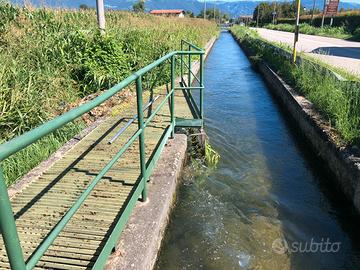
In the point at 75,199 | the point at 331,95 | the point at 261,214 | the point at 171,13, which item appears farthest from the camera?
the point at 171,13

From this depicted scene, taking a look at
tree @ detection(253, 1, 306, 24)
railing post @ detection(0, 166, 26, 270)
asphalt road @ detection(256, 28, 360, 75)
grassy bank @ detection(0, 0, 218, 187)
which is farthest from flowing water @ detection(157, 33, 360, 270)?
tree @ detection(253, 1, 306, 24)

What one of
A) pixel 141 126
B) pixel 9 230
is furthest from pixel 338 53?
pixel 9 230

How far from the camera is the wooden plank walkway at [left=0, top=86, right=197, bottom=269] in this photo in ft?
8.82

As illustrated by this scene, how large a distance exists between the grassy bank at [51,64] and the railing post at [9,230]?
10.2ft

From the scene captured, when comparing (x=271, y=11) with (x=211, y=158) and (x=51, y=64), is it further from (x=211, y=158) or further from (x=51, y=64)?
(x=211, y=158)

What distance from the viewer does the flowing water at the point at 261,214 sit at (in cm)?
375

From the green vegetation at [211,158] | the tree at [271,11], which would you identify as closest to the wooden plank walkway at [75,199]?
the green vegetation at [211,158]

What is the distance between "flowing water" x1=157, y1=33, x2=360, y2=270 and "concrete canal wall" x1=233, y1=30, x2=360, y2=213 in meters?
0.22

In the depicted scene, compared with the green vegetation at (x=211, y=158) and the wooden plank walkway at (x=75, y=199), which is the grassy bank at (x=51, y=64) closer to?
the wooden plank walkway at (x=75, y=199)

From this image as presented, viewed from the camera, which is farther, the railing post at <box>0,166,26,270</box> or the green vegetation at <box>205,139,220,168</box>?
the green vegetation at <box>205,139,220,168</box>

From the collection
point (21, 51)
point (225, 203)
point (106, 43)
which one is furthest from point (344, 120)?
point (21, 51)

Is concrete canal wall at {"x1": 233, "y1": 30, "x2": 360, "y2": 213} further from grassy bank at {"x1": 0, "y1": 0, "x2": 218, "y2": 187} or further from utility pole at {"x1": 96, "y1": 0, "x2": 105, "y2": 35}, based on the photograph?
utility pole at {"x1": 96, "y1": 0, "x2": 105, "y2": 35}

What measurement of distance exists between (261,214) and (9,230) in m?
3.74

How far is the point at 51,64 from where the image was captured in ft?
24.9
